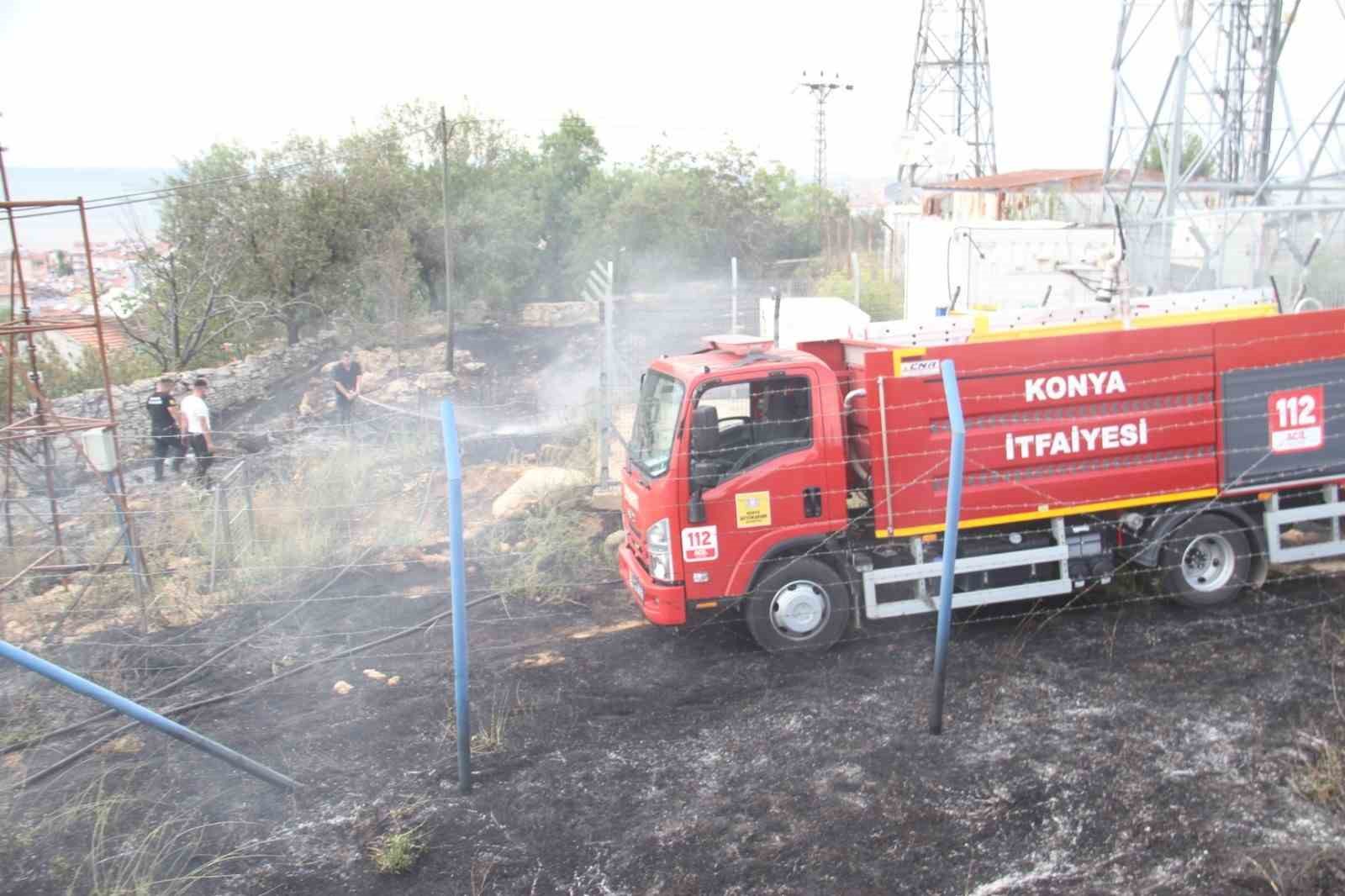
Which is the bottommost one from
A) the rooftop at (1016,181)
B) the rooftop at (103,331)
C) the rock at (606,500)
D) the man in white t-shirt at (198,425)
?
the rock at (606,500)

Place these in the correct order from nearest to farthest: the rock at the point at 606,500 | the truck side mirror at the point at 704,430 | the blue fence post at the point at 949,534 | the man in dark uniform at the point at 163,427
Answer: the blue fence post at the point at 949,534 → the truck side mirror at the point at 704,430 → the rock at the point at 606,500 → the man in dark uniform at the point at 163,427

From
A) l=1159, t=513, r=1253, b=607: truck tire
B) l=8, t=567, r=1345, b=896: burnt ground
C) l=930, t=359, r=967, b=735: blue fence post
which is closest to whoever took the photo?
l=8, t=567, r=1345, b=896: burnt ground

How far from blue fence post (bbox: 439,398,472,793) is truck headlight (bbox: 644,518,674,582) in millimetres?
1906

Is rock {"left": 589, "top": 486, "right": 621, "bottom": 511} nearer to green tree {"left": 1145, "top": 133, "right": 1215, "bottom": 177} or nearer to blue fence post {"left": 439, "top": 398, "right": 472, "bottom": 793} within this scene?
blue fence post {"left": 439, "top": 398, "right": 472, "bottom": 793}

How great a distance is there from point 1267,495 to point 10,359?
1039 cm

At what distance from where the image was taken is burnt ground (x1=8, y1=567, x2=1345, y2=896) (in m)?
4.66

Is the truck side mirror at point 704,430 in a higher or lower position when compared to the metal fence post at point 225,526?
higher

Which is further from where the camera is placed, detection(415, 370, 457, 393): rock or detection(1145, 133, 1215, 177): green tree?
detection(415, 370, 457, 393): rock

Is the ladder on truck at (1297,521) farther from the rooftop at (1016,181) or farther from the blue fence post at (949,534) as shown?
the rooftop at (1016,181)

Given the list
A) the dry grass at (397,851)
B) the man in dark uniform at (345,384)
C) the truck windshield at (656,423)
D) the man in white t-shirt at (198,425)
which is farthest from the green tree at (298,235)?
the dry grass at (397,851)

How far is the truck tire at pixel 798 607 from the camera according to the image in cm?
704

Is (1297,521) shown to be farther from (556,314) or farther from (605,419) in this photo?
(556,314)

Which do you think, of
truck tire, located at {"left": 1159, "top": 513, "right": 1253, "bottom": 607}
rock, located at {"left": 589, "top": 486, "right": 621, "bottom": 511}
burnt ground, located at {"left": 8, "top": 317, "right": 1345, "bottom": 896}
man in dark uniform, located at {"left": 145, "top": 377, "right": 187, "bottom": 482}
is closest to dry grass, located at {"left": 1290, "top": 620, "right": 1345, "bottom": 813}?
burnt ground, located at {"left": 8, "top": 317, "right": 1345, "bottom": 896}

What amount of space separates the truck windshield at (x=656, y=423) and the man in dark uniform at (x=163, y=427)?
8.05m
